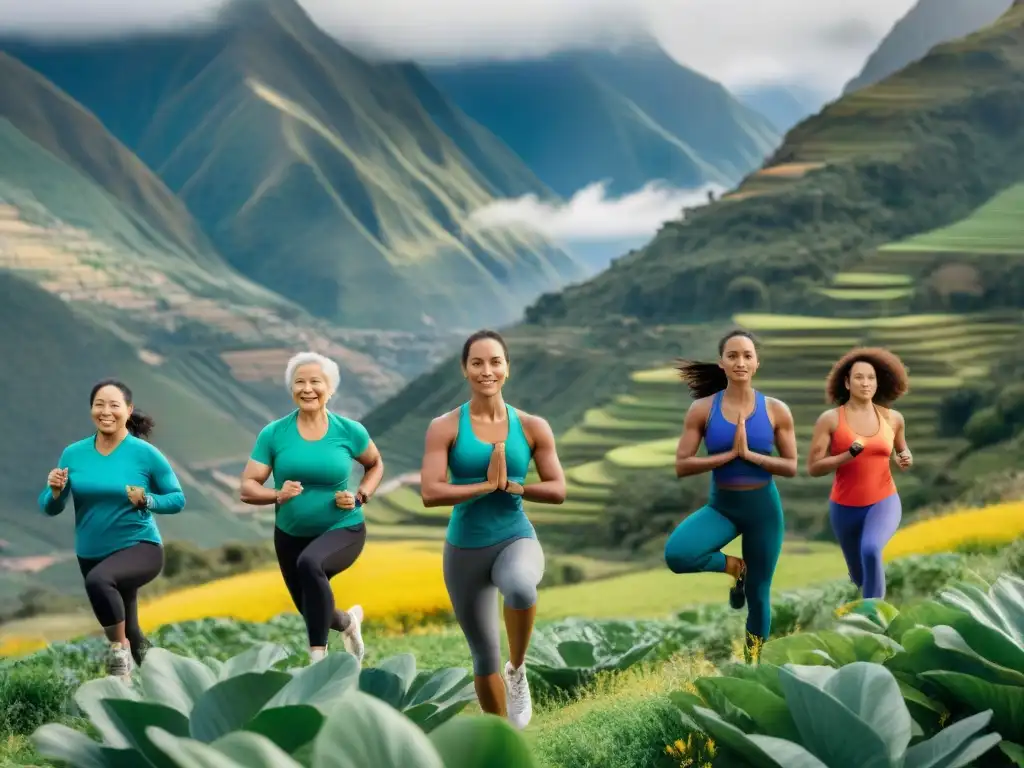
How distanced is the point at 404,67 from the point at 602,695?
8240cm

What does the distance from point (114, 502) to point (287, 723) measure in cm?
355

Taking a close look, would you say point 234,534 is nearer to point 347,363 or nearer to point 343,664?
point 347,363

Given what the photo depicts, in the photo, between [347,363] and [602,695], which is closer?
[602,695]

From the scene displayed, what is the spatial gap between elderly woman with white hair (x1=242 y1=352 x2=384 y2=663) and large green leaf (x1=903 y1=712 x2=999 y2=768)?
9.35ft

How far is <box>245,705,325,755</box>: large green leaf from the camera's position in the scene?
2.41 meters

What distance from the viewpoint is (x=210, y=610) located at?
13.4m

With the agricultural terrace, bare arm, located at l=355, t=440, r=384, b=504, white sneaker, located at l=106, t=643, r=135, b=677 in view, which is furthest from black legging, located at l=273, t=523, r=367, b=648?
white sneaker, located at l=106, t=643, r=135, b=677

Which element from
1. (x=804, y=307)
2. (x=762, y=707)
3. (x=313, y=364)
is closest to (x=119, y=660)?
(x=313, y=364)

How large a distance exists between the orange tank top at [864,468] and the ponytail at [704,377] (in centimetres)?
77

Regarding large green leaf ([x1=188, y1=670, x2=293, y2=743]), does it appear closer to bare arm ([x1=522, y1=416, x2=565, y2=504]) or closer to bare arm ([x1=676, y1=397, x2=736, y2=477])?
bare arm ([x1=522, y1=416, x2=565, y2=504])

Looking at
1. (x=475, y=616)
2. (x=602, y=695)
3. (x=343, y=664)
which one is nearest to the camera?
(x=343, y=664)

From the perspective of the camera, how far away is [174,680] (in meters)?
2.80

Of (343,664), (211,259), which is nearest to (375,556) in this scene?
(343,664)

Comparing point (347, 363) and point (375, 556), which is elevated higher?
point (347, 363)
